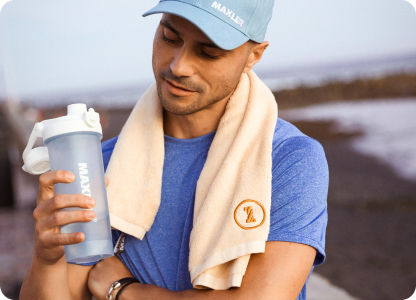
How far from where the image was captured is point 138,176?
151 cm

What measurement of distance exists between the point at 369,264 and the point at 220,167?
3557 millimetres

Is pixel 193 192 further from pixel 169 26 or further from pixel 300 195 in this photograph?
pixel 169 26

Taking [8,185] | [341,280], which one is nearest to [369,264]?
[341,280]

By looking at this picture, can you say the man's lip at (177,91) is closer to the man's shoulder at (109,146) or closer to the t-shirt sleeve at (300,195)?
the t-shirt sleeve at (300,195)

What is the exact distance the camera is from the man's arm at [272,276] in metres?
1.13

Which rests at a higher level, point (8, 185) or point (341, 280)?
point (8, 185)

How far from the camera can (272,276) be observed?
1.14 metres

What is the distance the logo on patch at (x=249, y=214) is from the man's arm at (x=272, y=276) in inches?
3.0

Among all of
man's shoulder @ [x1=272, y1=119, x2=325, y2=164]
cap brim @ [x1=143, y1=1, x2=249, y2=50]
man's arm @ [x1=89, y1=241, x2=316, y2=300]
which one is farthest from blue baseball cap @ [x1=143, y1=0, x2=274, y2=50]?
man's arm @ [x1=89, y1=241, x2=316, y2=300]

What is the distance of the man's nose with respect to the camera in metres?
1.27

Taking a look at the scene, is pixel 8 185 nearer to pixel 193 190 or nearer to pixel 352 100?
pixel 193 190

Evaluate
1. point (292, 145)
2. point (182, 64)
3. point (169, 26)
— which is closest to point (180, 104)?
point (182, 64)

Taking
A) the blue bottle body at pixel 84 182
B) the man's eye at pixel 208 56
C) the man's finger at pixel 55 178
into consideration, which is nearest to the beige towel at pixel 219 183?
the man's eye at pixel 208 56

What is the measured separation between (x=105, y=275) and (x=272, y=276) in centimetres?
58
